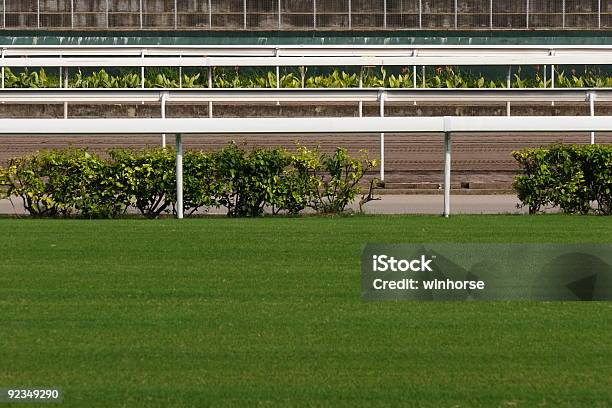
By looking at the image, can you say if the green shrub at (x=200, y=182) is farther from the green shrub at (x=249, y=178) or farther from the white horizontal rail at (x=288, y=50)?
the white horizontal rail at (x=288, y=50)

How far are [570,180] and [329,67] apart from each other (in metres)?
12.5

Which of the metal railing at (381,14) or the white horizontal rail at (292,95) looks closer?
the white horizontal rail at (292,95)

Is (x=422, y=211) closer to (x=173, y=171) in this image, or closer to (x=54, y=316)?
(x=173, y=171)

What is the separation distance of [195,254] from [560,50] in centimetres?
1803

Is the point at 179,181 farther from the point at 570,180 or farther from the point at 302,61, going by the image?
the point at 302,61

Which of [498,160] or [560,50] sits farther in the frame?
[560,50]

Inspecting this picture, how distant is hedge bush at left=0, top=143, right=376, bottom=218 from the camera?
14.7 meters

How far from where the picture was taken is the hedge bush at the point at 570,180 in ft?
49.2

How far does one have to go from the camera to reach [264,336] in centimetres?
790

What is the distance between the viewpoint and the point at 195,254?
11.1 metres

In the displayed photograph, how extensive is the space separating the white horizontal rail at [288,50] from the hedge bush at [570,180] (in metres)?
11.7

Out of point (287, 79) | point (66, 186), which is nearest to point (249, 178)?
point (66, 186)

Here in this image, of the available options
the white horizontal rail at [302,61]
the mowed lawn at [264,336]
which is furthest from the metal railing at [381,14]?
the mowed lawn at [264,336]

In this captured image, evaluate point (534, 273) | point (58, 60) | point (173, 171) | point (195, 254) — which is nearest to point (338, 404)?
point (534, 273)
